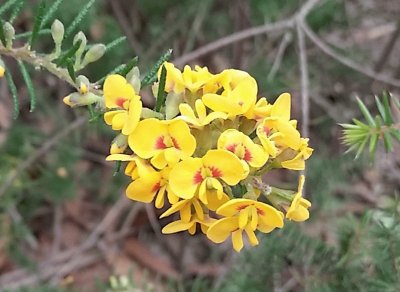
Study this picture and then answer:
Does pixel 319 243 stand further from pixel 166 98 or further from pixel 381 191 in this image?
pixel 381 191

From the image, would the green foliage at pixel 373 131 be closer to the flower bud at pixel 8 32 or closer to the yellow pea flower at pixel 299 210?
the yellow pea flower at pixel 299 210

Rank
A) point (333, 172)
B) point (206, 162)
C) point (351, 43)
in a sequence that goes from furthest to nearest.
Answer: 1. point (351, 43)
2. point (333, 172)
3. point (206, 162)

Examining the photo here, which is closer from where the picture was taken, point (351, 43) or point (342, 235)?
point (342, 235)

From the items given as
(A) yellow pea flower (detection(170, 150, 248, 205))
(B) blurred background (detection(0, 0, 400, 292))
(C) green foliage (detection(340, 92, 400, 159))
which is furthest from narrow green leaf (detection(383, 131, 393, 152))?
(B) blurred background (detection(0, 0, 400, 292))

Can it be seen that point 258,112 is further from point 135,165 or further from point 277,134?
point 135,165

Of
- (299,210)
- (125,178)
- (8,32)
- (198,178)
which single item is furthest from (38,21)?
(125,178)

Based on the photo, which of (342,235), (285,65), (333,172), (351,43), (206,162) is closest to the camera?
(206,162)

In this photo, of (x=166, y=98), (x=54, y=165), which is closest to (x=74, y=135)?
(x=54, y=165)

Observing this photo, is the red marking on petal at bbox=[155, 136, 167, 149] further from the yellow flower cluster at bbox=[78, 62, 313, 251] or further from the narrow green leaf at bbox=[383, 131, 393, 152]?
the narrow green leaf at bbox=[383, 131, 393, 152]
